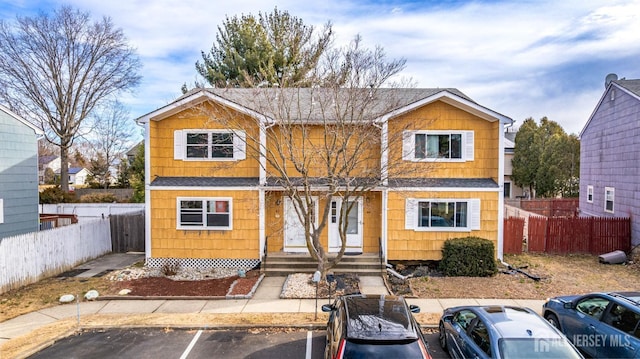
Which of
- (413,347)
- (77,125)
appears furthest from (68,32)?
(413,347)

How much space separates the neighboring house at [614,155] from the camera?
56.6 feet

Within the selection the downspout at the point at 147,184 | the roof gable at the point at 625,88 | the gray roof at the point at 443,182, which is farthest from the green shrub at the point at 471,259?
the downspout at the point at 147,184

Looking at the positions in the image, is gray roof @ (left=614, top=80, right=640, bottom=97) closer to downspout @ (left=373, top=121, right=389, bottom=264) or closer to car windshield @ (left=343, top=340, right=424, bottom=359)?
downspout @ (left=373, top=121, right=389, bottom=264)

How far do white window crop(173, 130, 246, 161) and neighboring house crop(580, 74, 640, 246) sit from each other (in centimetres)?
1736

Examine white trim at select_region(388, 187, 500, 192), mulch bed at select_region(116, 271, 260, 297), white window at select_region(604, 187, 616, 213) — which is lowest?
mulch bed at select_region(116, 271, 260, 297)

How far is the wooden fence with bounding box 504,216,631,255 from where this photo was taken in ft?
57.7

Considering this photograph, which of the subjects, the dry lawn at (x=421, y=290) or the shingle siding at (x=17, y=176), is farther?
the shingle siding at (x=17, y=176)

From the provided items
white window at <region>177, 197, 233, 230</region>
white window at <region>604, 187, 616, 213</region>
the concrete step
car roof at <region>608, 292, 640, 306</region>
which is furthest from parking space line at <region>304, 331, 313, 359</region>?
white window at <region>604, 187, 616, 213</region>

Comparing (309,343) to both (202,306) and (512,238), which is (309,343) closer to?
(202,306)

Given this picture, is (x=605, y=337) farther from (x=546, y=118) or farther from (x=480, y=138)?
(x=546, y=118)

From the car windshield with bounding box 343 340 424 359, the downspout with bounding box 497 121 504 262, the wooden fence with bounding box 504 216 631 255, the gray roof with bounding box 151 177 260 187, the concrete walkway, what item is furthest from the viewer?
the wooden fence with bounding box 504 216 631 255

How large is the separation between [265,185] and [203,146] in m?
3.17

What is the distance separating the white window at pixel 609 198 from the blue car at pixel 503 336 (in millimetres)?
16122

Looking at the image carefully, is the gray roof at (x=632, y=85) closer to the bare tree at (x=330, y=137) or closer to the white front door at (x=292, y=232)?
the bare tree at (x=330, y=137)
